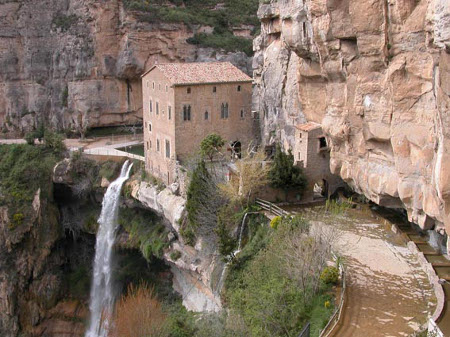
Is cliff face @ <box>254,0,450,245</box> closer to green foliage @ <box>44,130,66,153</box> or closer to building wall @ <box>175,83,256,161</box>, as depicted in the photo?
building wall @ <box>175,83,256,161</box>

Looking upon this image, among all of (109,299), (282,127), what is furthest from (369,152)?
(109,299)

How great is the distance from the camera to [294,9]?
2600 centimetres

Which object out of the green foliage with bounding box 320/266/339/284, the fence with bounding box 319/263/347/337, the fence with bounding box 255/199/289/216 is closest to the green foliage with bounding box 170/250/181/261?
the fence with bounding box 255/199/289/216

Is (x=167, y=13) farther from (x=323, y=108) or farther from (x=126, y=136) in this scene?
(x=323, y=108)

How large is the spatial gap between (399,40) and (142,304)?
19.4m

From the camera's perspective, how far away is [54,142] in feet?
145

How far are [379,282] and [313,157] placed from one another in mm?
10781

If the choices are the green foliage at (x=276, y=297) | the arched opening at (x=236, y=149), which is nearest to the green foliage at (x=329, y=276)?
the green foliage at (x=276, y=297)

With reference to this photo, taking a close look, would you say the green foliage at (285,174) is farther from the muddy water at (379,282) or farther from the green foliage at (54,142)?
the green foliage at (54,142)

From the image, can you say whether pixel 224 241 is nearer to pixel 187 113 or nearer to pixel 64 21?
pixel 187 113

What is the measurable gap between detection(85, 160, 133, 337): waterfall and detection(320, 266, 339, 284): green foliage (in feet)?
69.1

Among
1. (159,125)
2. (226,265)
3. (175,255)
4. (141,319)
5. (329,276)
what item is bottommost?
(141,319)

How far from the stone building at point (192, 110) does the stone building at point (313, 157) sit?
6462mm

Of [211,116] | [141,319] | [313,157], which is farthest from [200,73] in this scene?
[141,319]
